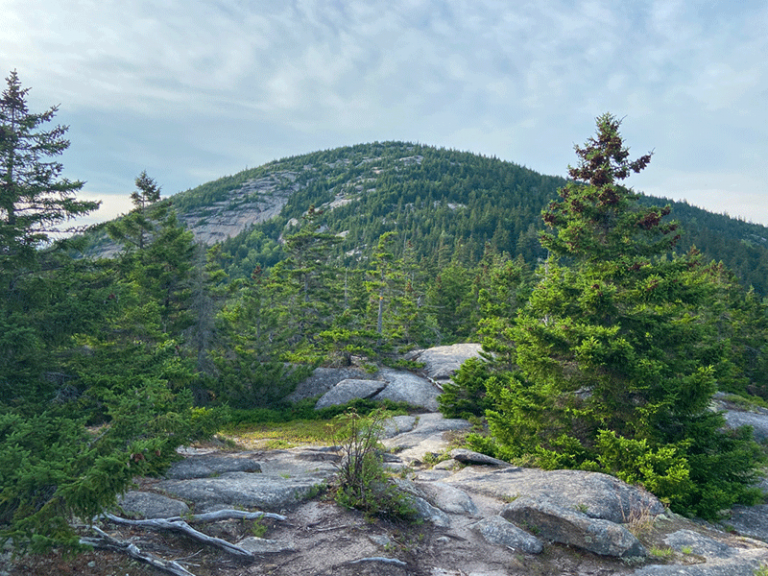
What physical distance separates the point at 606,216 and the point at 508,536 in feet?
32.4

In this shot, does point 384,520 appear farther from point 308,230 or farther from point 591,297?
point 308,230

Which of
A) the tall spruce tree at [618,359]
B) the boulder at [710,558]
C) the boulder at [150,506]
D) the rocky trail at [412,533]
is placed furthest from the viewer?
the tall spruce tree at [618,359]

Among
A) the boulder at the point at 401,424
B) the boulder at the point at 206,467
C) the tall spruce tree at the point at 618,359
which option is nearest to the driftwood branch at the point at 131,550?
the boulder at the point at 206,467

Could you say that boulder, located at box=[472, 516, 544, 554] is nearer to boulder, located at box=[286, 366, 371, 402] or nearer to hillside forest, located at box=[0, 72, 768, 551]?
hillside forest, located at box=[0, 72, 768, 551]

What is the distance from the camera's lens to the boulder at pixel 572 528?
265 inches

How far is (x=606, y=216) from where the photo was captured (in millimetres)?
12859

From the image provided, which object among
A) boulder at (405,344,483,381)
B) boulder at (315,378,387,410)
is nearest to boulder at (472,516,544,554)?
boulder at (315,378,387,410)

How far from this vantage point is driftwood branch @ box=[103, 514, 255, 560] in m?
5.88

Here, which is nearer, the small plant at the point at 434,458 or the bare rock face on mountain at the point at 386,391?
the small plant at the point at 434,458

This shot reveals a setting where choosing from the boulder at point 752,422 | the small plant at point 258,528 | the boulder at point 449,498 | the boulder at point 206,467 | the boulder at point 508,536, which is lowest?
the boulder at point 752,422

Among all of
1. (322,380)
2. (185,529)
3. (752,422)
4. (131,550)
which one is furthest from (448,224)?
(131,550)

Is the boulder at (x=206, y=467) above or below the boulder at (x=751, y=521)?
above

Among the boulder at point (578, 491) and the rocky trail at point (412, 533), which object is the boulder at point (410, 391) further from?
the rocky trail at point (412, 533)

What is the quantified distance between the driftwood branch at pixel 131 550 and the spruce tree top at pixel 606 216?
11830 mm
